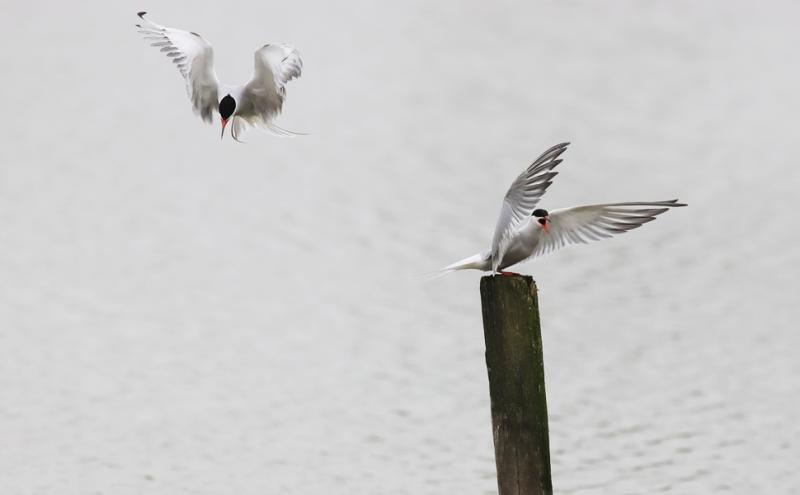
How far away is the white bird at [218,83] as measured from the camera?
6.68 m

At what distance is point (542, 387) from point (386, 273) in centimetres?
759

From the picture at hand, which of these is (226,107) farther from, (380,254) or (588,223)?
(380,254)

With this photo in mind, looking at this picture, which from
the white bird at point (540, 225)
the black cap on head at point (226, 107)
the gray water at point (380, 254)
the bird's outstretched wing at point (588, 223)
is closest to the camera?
the white bird at point (540, 225)

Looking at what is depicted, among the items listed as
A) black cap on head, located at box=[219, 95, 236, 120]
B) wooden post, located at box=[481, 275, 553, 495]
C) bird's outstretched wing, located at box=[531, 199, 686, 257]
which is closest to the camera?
wooden post, located at box=[481, 275, 553, 495]

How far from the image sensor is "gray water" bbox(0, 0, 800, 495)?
8.89 metres

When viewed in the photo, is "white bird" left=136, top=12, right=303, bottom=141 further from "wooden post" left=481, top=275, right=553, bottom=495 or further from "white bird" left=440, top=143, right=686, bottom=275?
"wooden post" left=481, top=275, right=553, bottom=495

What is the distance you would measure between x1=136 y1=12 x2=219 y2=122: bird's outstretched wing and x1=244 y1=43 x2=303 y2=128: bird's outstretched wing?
0.20 meters

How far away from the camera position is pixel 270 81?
22.3ft

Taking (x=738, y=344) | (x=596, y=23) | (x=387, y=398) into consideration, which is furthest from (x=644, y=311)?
(x=596, y=23)

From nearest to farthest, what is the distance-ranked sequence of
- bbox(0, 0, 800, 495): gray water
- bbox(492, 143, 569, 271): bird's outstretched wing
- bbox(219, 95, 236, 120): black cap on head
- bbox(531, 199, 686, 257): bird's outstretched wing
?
bbox(492, 143, 569, 271): bird's outstretched wing, bbox(531, 199, 686, 257): bird's outstretched wing, bbox(219, 95, 236, 120): black cap on head, bbox(0, 0, 800, 495): gray water

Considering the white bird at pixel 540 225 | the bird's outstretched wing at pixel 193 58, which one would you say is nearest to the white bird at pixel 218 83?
the bird's outstretched wing at pixel 193 58

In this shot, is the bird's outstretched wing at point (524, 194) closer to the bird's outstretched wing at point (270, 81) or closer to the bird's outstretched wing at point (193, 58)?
the bird's outstretched wing at point (270, 81)

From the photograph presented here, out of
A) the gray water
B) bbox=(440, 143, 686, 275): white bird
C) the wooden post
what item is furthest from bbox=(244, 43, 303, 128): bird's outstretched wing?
the gray water

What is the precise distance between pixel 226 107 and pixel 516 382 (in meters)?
2.54
